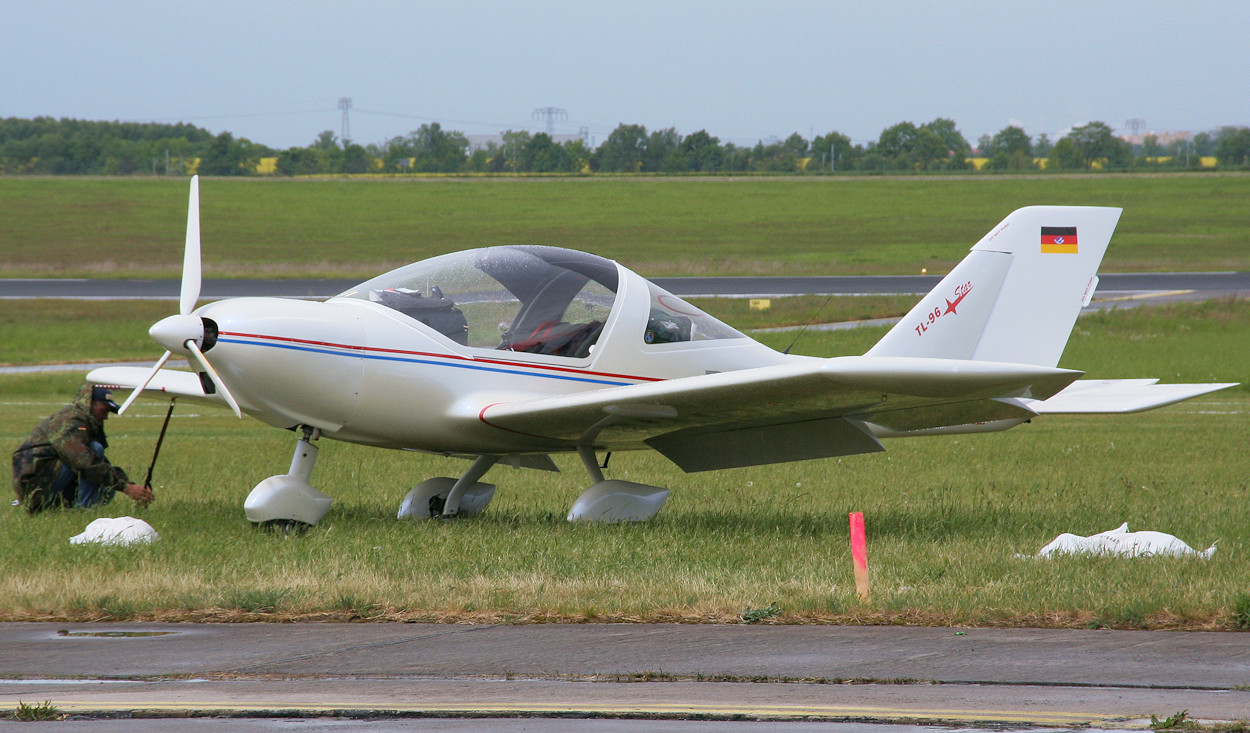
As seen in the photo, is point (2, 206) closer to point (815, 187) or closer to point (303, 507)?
point (815, 187)

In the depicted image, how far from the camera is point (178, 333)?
824 centimetres

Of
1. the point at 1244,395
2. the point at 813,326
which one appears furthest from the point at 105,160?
the point at 1244,395

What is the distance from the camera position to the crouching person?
10.2m

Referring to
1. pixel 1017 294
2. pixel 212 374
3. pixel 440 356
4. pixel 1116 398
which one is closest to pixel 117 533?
pixel 212 374

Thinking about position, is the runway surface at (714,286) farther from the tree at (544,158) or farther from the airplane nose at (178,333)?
the tree at (544,158)

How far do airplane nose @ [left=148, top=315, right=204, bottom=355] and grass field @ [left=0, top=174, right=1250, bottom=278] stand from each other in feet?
131

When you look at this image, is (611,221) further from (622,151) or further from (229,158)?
(229,158)

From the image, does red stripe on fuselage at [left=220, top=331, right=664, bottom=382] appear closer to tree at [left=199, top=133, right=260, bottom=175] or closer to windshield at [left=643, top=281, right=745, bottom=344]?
windshield at [left=643, top=281, right=745, bottom=344]

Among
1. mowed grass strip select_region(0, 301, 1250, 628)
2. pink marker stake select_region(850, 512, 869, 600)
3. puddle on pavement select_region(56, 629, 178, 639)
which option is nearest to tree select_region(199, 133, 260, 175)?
mowed grass strip select_region(0, 301, 1250, 628)

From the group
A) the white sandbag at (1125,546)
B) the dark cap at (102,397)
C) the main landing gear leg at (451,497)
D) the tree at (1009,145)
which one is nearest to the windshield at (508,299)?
the main landing gear leg at (451,497)

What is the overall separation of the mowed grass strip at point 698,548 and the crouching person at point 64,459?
307mm

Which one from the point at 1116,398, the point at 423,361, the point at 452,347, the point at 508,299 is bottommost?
the point at 1116,398

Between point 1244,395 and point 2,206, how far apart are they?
74.5 m

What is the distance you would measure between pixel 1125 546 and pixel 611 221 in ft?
227
